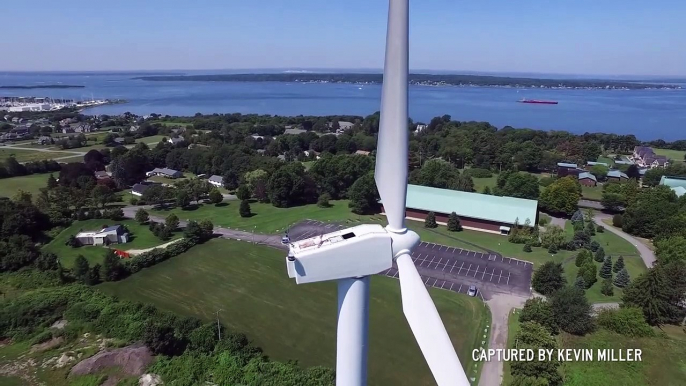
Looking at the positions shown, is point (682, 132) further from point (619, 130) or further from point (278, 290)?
point (278, 290)

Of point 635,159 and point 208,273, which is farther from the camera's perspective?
point 635,159

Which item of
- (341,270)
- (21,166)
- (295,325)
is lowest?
(295,325)

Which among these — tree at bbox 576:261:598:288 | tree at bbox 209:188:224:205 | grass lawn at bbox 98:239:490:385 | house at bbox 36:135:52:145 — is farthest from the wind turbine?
house at bbox 36:135:52:145

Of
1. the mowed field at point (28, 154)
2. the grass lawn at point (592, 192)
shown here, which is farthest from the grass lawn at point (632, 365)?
the mowed field at point (28, 154)

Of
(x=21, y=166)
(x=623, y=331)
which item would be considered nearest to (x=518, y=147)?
(x=623, y=331)

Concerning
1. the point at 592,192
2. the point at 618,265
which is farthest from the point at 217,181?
the point at 592,192
